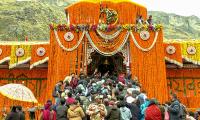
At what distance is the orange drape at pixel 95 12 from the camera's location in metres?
21.0

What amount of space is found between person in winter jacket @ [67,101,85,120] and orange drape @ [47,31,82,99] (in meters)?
9.63

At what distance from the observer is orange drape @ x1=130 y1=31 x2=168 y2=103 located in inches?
744

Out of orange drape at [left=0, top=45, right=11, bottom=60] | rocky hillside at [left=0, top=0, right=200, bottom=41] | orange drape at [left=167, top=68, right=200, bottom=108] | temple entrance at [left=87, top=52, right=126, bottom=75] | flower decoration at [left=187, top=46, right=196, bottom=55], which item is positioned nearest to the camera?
temple entrance at [left=87, top=52, right=126, bottom=75]

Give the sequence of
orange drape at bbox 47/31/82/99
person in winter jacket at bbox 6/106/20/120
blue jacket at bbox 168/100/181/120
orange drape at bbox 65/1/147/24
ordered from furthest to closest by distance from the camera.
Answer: orange drape at bbox 65/1/147/24
orange drape at bbox 47/31/82/99
blue jacket at bbox 168/100/181/120
person in winter jacket at bbox 6/106/20/120

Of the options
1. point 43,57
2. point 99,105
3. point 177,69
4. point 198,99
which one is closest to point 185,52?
point 177,69

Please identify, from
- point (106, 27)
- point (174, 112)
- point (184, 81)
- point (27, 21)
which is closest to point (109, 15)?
point (106, 27)

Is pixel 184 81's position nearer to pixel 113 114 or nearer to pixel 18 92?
pixel 18 92

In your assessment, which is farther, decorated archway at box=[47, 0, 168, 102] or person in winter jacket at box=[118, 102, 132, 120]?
decorated archway at box=[47, 0, 168, 102]

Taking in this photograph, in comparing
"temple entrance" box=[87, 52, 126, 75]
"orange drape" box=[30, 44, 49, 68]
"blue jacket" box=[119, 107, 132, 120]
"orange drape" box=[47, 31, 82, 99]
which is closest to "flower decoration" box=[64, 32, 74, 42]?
"orange drape" box=[47, 31, 82, 99]

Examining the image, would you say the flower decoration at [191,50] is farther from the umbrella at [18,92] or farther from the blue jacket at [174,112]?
the blue jacket at [174,112]

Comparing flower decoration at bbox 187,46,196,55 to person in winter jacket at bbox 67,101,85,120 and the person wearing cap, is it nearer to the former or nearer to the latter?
the person wearing cap

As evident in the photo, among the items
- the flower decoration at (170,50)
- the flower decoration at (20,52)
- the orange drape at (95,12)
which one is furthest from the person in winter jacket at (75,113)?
the flower decoration at (20,52)

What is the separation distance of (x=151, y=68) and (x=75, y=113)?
10.4 metres

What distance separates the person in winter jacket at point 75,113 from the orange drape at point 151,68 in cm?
998
